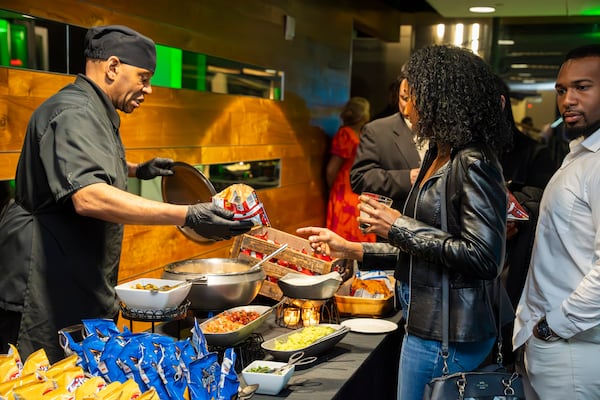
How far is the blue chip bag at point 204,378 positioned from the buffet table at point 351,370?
0.32 meters

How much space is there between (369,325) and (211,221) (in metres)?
0.93

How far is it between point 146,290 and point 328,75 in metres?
4.79

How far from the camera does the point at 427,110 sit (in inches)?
79.5

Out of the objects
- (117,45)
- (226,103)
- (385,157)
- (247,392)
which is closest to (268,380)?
(247,392)

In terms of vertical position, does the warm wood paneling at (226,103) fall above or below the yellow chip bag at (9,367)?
above

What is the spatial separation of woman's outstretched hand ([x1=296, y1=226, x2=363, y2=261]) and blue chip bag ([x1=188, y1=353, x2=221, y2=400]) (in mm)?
792

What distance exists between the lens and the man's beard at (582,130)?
7.07ft

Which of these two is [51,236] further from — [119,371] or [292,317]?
[292,317]

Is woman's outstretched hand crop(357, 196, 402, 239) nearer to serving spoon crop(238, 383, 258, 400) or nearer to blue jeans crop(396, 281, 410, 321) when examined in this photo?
blue jeans crop(396, 281, 410, 321)

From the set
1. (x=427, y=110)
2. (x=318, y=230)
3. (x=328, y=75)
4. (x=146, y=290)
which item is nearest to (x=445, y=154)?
(x=427, y=110)

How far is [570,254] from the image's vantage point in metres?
2.04

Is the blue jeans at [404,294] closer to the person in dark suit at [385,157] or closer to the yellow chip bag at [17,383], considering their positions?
the yellow chip bag at [17,383]

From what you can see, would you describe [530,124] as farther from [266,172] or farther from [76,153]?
[76,153]

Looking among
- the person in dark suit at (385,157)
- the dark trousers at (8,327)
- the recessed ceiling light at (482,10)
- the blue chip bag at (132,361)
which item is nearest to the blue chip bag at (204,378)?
the blue chip bag at (132,361)
